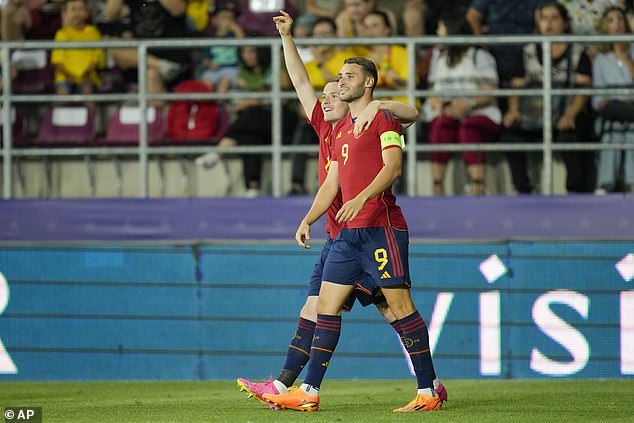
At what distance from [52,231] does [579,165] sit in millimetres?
5160

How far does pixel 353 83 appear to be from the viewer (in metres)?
8.06

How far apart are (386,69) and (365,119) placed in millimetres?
4632

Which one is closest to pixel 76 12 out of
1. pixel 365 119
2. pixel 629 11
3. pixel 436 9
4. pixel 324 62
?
pixel 324 62

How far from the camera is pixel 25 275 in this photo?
12.1 m

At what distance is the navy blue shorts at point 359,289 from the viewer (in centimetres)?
805

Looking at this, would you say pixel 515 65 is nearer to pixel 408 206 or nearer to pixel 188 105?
pixel 408 206

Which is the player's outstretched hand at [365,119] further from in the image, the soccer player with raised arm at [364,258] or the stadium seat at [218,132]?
the stadium seat at [218,132]

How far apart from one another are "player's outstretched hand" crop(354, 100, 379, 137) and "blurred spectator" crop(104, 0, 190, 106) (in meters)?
5.41

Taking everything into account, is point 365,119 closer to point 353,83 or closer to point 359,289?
point 353,83

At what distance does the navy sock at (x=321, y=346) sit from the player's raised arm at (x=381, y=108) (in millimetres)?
1206

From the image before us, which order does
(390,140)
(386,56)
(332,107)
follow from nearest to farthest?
(390,140) < (332,107) < (386,56)

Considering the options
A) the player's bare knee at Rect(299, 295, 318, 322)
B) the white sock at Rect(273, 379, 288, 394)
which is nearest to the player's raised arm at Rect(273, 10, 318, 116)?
the player's bare knee at Rect(299, 295, 318, 322)

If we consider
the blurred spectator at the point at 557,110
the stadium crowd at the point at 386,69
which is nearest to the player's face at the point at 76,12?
the stadium crowd at the point at 386,69

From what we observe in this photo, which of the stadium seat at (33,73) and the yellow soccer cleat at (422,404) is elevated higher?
the stadium seat at (33,73)
